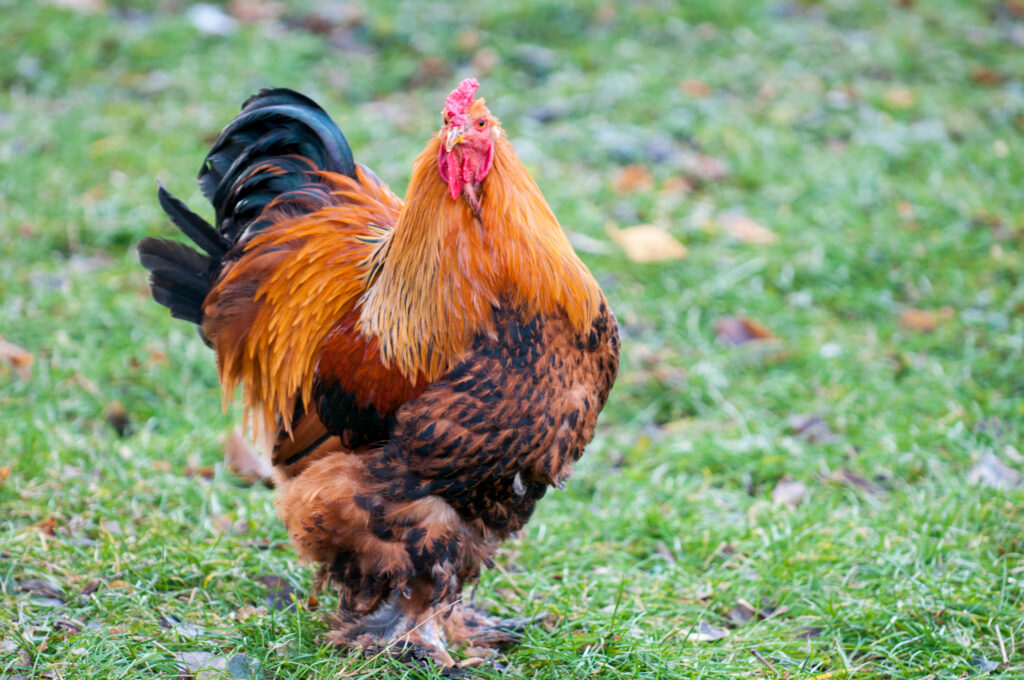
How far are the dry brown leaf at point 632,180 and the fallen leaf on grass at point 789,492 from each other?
3.12m

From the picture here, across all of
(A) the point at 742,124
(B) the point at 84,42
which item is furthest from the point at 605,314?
(B) the point at 84,42

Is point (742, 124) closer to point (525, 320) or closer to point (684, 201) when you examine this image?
point (684, 201)

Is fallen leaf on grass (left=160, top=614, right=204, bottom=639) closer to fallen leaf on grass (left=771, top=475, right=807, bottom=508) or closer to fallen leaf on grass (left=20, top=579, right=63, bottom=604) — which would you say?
fallen leaf on grass (left=20, top=579, right=63, bottom=604)

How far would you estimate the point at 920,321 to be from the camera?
17.6 feet

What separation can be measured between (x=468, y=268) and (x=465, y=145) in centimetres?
36

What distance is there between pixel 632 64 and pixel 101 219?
4815 mm

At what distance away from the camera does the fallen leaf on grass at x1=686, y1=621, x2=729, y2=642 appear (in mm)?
3266

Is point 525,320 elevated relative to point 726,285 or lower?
elevated

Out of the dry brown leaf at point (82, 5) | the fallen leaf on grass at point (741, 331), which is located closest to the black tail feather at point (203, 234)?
the fallen leaf on grass at point (741, 331)

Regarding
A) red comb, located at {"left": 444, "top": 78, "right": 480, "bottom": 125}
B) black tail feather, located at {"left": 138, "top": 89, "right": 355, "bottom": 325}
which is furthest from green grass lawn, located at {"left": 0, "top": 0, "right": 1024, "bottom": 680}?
red comb, located at {"left": 444, "top": 78, "right": 480, "bottom": 125}

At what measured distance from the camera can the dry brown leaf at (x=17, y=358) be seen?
4.72 m

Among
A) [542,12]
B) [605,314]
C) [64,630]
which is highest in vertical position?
[542,12]

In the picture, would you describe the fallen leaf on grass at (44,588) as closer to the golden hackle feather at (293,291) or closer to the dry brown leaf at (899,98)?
the golden hackle feather at (293,291)

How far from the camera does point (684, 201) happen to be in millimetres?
6711
